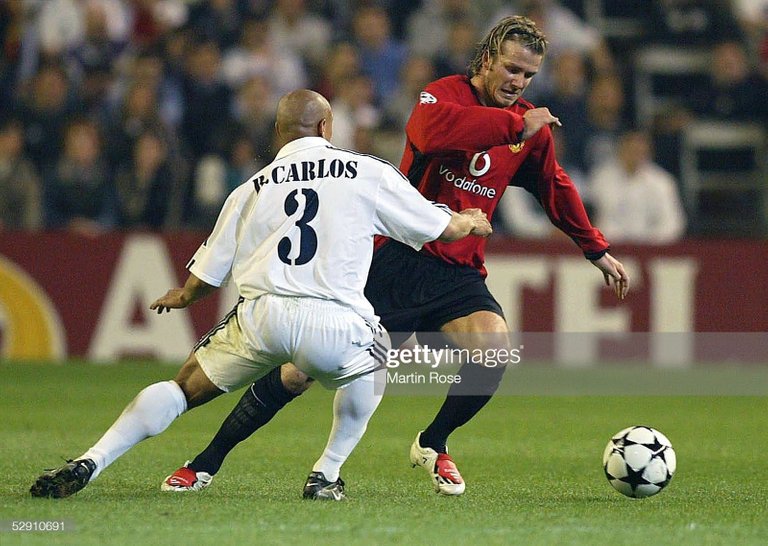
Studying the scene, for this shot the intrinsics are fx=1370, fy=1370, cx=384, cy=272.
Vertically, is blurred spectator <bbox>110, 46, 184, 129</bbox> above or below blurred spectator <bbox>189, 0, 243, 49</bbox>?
below

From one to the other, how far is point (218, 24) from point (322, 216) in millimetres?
Answer: 9924

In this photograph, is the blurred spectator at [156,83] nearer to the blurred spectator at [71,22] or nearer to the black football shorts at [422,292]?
the blurred spectator at [71,22]

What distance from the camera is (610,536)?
16.6 feet

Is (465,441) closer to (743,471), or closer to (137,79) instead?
(743,471)

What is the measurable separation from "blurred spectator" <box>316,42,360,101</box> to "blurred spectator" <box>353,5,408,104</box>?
0.54 meters

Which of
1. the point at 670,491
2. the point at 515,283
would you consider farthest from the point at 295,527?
the point at 515,283

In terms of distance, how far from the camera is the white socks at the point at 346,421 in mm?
5945

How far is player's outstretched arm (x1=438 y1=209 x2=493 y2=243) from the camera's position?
5.75 m

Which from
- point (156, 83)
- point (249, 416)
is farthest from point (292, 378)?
point (156, 83)

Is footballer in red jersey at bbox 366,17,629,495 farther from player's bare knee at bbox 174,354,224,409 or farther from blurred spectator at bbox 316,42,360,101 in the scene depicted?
blurred spectator at bbox 316,42,360,101

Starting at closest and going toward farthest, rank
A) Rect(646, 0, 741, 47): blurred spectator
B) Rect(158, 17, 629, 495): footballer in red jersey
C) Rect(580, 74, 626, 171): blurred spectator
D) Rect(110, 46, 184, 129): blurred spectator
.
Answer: Rect(158, 17, 629, 495): footballer in red jersey, Rect(110, 46, 184, 129): blurred spectator, Rect(580, 74, 626, 171): blurred spectator, Rect(646, 0, 741, 47): blurred spectator

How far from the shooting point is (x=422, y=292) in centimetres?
657

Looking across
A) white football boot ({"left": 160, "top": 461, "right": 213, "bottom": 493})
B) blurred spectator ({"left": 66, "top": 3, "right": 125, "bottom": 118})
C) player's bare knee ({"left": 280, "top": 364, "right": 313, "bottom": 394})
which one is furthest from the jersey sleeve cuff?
blurred spectator ({"left": 66, "top": 3, "right": 125, "bottom": 118})

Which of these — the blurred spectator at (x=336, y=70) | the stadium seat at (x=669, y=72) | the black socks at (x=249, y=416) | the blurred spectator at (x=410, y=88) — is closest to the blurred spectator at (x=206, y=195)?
the blurred spectator at (x=336, y=70)
